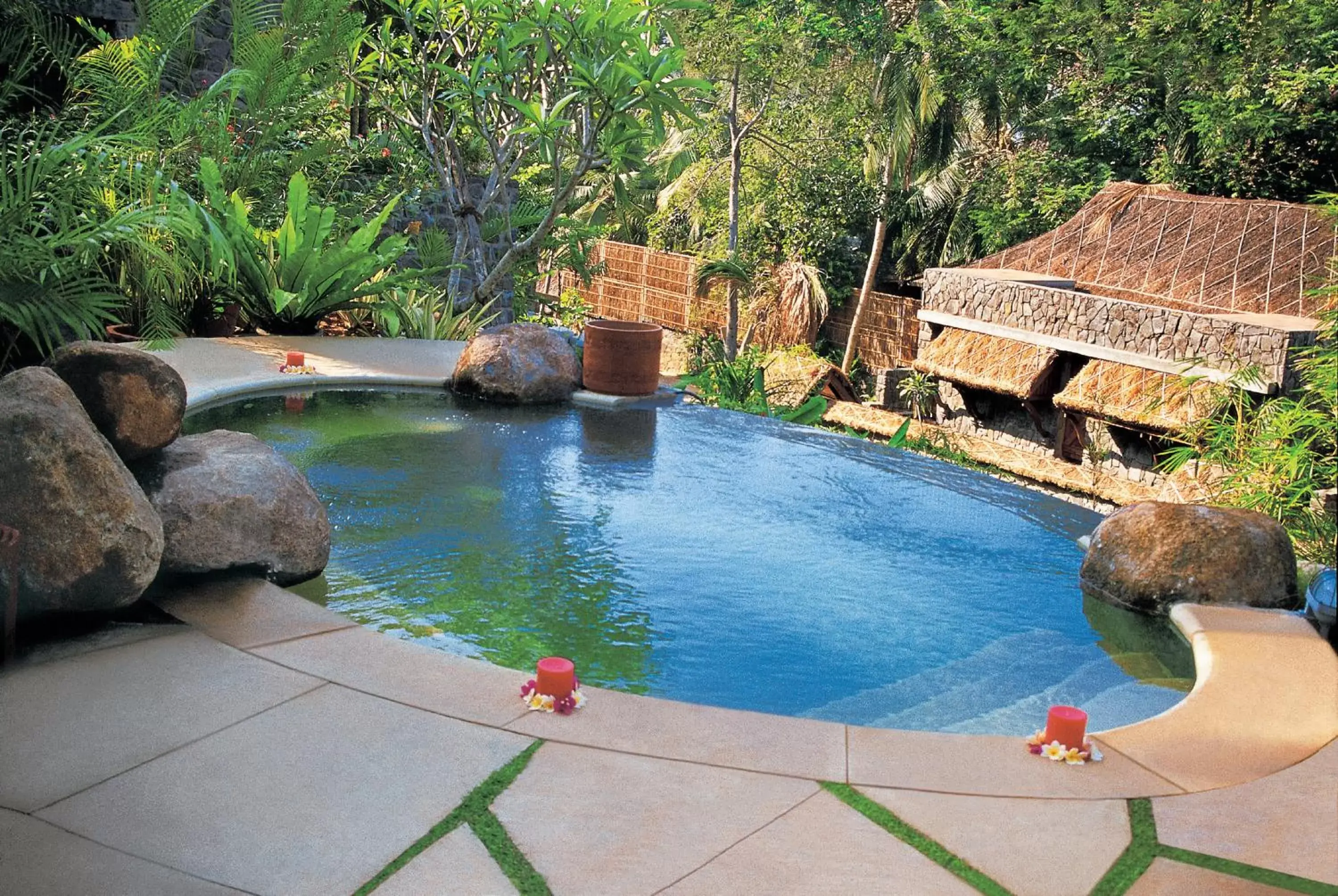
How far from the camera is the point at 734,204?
67.5ft

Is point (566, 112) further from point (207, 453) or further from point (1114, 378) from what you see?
point (207, 453)

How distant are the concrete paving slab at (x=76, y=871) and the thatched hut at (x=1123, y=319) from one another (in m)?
10.8

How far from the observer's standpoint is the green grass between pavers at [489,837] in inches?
111

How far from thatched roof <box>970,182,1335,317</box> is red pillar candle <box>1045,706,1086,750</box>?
10129mm

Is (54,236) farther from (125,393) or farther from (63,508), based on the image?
(63,508)

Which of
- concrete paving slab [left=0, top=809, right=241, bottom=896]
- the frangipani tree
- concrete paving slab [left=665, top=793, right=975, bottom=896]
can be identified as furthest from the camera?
the frangipani tree

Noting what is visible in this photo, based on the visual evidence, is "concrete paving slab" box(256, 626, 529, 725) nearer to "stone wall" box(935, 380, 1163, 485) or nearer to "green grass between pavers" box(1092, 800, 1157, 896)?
"green grass between pavers" box(1092, 800, 1157, 896)

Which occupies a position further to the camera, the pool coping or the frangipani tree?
the frangipani tree

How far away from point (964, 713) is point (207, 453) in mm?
3088

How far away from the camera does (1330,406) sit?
7.29 m

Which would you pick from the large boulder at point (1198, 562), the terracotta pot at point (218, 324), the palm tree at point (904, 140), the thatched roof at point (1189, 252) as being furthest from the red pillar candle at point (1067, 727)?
the palm tree at point (904, 140)

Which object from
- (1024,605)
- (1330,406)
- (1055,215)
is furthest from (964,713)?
(1055,215)

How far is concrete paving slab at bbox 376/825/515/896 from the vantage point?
279 cm

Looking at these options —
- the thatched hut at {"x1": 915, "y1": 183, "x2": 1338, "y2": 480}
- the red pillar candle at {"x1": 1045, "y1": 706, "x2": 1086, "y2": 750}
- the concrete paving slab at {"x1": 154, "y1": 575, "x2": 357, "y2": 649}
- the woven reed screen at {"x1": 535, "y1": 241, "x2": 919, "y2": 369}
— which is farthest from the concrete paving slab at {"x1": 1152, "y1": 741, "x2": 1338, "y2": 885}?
the woven reed screen at {"x1": 535, "y1": 241, "x2": 919, "y2": 369}
